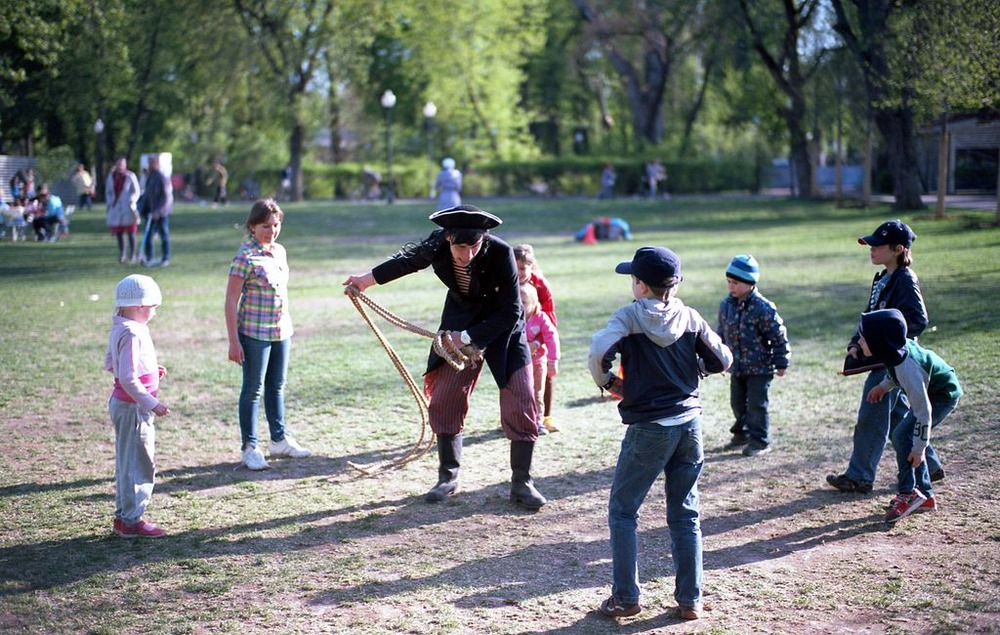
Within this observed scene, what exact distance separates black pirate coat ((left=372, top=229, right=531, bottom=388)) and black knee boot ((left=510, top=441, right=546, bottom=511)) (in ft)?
1.33

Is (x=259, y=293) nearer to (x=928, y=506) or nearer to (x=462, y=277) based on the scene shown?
(x=462, y=277)

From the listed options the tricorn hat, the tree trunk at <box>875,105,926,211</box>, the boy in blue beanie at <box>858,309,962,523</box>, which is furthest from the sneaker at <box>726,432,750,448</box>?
the tree trunk at <box>875,105,926,211</box>

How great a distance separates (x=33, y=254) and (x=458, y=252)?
2050cm

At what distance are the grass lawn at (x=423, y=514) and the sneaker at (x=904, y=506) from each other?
83mm

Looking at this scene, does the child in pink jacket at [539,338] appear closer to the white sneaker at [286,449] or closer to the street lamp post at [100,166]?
the white sneaker at [286,449]

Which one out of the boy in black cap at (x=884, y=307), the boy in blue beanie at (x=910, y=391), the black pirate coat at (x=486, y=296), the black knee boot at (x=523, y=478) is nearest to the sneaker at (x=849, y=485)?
the boy in black cap at (x=884, y=307)

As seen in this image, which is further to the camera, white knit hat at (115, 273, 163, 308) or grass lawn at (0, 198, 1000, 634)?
white knit hat at (115, 273, 163, 308)

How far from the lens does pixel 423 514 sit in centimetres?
638

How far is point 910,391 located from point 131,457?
14.3ft

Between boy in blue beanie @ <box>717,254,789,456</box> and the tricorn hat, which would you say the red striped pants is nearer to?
the tricorn hat

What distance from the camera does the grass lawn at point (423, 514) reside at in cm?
486

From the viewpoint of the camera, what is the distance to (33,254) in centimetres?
2366

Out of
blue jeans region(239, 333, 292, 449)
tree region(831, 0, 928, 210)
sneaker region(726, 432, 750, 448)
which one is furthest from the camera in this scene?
tree region(831, 0, 928, 210)

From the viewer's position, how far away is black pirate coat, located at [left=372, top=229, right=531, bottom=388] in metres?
6.20
